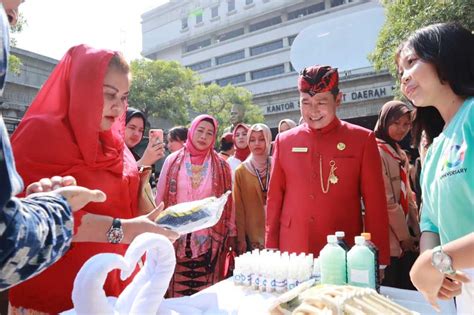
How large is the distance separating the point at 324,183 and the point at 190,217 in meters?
1.12

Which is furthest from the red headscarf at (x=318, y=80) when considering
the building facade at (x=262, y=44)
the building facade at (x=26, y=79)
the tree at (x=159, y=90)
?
the tree at (x=159, y=90)

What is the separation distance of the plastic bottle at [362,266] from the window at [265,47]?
3526cm

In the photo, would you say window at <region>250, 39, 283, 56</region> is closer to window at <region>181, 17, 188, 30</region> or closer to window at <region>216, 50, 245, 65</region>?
window at <region>216, 50, 245, 65</region>

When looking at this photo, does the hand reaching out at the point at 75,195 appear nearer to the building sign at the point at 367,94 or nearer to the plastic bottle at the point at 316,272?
the plastic bottle at the point at 316,272

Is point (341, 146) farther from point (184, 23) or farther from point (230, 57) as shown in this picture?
point (184, 23)

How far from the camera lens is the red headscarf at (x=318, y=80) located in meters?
2.08

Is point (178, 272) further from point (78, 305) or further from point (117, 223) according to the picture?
point (78, 305)

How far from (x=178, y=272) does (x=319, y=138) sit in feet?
4.73

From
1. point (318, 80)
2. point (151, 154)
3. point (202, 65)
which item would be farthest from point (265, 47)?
point (318, 80)

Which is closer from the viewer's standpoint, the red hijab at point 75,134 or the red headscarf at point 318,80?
the red hijab at point 75,134

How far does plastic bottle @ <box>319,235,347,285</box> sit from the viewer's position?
4.81ft

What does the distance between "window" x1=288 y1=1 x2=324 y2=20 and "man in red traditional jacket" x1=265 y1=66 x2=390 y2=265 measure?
112 ft

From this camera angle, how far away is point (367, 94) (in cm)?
2188

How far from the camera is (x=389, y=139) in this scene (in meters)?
2.90
